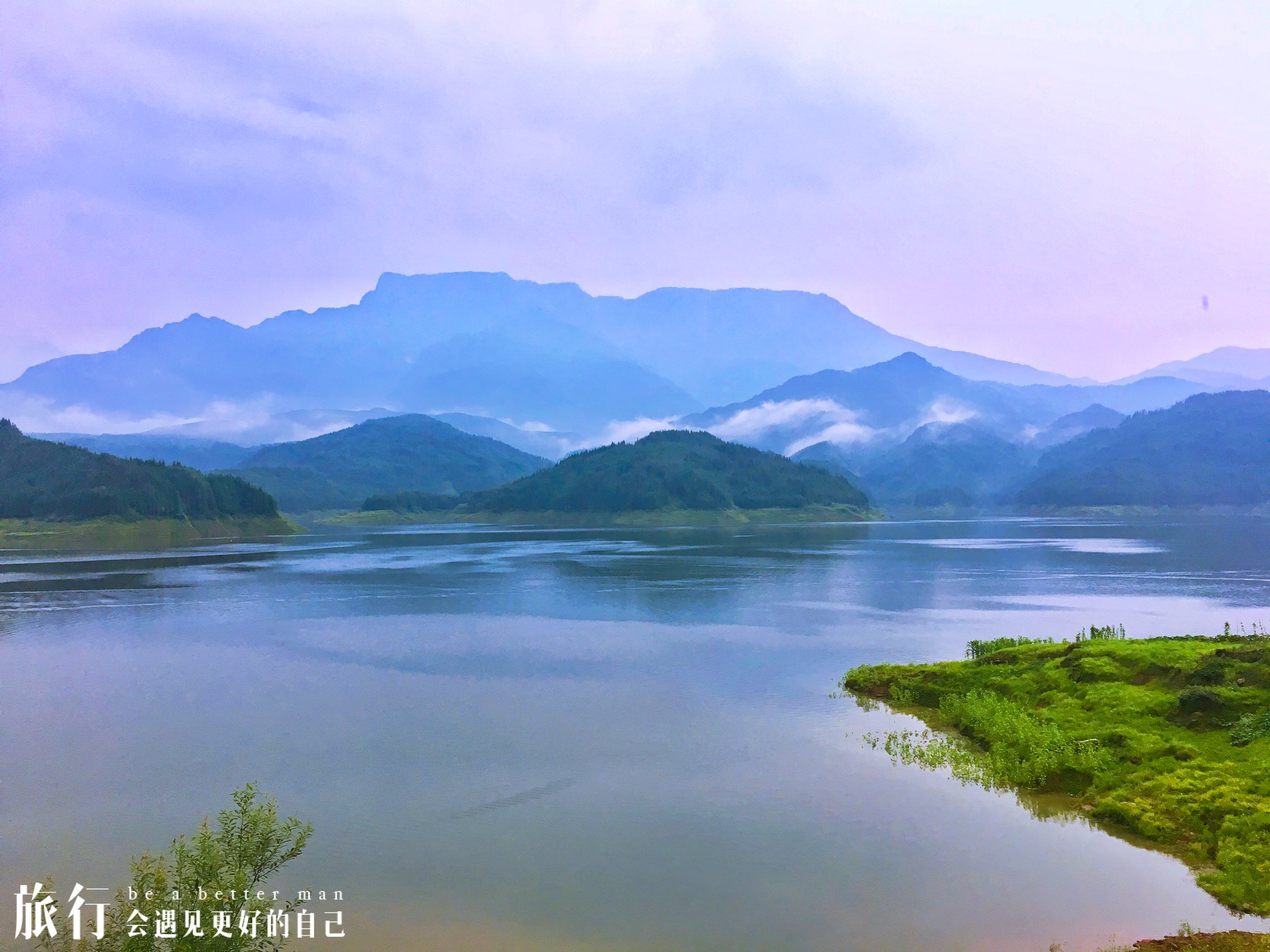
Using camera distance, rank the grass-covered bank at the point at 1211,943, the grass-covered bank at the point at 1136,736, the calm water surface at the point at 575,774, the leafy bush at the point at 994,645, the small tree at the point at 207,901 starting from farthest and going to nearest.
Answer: the leafy bush at the point at 994,645 → the grass-covered bank at the point at 1136,736 → the calm water surface at the point at 575,774 → the grass-covered bank at the point at 1211,943 → the small tree at the point at 207,901

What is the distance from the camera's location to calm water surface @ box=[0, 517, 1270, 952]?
792 inches

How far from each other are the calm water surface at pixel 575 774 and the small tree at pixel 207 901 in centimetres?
297

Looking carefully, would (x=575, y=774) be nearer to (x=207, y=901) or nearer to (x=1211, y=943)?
(x=207, y=901)

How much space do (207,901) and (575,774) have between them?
53.2 feet

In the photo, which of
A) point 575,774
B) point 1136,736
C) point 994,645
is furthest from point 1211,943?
point 994,645

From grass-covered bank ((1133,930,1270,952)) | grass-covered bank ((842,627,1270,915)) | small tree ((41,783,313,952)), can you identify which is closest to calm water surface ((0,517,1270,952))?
grass-covered bank ((1133,930,1270,952))

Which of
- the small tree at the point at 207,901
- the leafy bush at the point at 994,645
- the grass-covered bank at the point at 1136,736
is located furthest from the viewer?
the leafy bush at the point at 994,645

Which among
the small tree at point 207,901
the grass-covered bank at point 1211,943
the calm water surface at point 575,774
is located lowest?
the calm water surface at point 575,774

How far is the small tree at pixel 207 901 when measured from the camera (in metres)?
15.2

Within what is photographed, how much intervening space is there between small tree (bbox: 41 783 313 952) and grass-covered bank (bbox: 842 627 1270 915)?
21583 mm

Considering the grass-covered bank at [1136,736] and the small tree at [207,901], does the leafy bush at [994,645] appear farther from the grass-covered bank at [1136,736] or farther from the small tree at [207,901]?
the small tree at [207,901]

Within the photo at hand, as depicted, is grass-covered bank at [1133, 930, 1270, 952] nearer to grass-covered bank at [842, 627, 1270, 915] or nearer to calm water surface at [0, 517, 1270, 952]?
calm water surface at [0, 517, 1270, 952]

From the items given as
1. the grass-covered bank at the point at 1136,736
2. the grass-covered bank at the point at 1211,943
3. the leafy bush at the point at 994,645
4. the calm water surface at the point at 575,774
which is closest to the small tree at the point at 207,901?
the calm water surface at the point at 575,774

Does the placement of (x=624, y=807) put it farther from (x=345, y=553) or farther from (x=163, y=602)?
(x=345, y=553)
